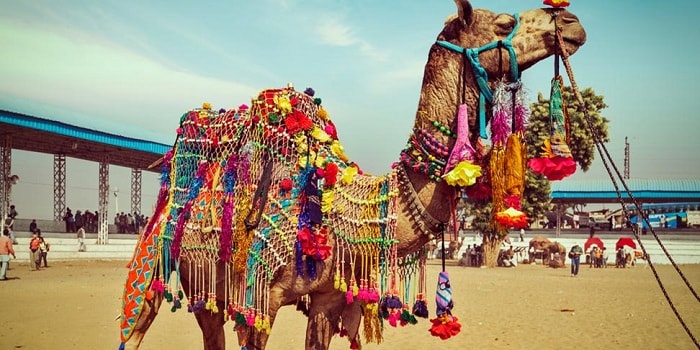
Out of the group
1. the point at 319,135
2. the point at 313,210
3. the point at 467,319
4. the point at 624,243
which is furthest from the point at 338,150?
the point at 624,243

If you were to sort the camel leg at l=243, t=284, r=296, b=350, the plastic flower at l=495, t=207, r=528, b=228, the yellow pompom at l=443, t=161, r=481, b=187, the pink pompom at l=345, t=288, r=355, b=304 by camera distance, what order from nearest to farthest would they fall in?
the plastic flower at l=495, t=207, r=528, b=228 → the yellow pompom at l=443, t=161, r=481, b=187 → the pink pompom at l=345, t=288, r=355, b=304 → the camel leg at l=243, t=284, r=296, b=350

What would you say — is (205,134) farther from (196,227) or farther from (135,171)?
(135,171)

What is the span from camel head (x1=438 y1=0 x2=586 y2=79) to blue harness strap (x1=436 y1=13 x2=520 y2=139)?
0.02 metres

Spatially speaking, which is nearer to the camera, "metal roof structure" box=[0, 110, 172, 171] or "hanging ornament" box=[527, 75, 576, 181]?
"hanging ornament" box=[527, 75, 576, 181]

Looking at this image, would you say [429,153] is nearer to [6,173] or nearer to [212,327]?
[212,327]

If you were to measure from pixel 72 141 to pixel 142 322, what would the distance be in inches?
907

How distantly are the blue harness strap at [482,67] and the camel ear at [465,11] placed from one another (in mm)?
161

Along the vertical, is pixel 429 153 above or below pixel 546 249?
above

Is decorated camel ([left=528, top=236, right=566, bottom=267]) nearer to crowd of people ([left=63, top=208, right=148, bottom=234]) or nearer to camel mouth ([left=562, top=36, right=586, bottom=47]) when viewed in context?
crowd of people ([left=63, top=208, right=148, bottom=234])

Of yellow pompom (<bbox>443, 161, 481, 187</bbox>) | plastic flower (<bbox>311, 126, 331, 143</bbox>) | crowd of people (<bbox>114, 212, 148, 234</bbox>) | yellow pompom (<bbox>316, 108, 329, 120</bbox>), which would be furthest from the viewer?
crowd of people (<bbox>114, 212, 148, 234</bbox>)

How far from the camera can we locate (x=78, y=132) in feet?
78.7

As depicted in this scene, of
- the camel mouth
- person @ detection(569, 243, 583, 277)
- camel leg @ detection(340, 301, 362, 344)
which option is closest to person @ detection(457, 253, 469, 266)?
person @ detection(569, 243, 583, 277)

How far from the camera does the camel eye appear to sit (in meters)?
3.86

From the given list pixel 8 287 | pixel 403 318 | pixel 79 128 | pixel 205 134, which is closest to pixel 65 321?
pixel 8 287
